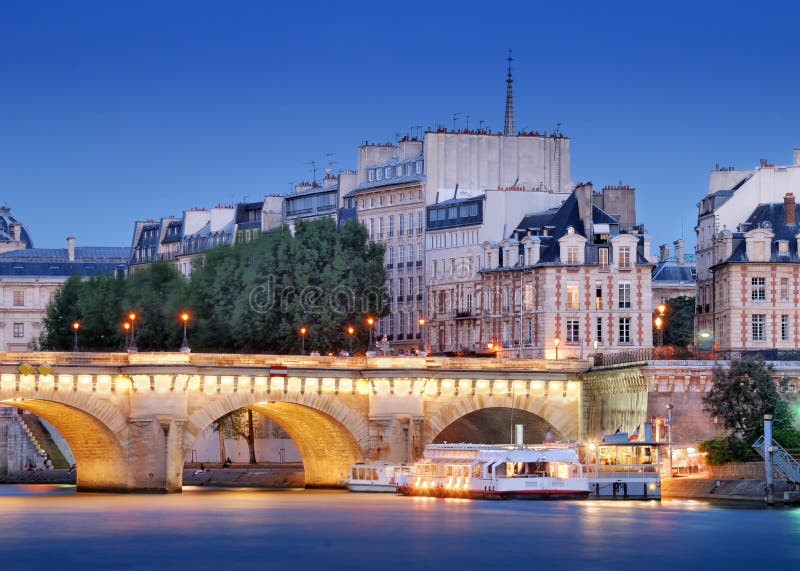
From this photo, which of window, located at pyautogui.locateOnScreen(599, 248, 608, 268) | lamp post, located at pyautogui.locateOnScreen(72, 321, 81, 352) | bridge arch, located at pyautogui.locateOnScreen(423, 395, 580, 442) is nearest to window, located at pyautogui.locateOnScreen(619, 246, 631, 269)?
window, located at pyautogui.locateOnScreen(599, 248, 608, 268)

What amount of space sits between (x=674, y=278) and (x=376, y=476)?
164ft

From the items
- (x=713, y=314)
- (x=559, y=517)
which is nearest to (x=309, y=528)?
(x=559, y=517)

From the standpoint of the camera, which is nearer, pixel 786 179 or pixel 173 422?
pixel 173 422

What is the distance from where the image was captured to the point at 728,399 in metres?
112

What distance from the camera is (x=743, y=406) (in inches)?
4387

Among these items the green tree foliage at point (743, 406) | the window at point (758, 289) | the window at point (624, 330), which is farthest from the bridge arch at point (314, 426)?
the window at point (758, 289)

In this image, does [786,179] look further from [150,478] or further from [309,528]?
[309,528]

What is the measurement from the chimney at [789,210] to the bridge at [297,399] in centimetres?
1311

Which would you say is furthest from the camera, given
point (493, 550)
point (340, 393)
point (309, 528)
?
point (340, 393)

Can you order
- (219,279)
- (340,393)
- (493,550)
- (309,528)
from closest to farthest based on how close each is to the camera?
1. (493,550)
2. (309,528)
3. (340,393)
4. (219,279)

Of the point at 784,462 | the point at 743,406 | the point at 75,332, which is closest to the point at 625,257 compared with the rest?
the point at 743,406

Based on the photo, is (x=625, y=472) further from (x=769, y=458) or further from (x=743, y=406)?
(x=769, y=458)

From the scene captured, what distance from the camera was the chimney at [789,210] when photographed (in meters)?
127

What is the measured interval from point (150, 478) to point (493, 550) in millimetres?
32835
